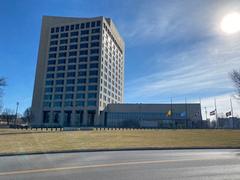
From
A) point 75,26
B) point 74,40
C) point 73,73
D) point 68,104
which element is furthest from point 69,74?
point 75,26

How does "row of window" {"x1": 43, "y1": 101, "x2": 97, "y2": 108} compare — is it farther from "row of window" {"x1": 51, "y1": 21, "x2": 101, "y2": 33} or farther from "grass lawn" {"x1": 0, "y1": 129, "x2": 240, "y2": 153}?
"grass lawn" {"x1": 0, "y1": 129, "x2": 240, "y2": 153}

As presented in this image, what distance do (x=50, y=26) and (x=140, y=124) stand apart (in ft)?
197

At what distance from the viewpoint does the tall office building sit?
9594 cm

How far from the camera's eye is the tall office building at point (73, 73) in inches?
3777

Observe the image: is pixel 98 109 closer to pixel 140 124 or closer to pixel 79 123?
pixel 79 123

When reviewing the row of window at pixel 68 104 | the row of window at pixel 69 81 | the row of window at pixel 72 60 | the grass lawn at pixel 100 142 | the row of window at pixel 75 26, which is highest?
the row of window at pixel 75 26

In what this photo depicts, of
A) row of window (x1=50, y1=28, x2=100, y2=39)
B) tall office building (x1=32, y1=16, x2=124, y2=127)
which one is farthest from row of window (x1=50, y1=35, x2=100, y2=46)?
row of window (x1=50, y1=28, x2=100, y2=39)

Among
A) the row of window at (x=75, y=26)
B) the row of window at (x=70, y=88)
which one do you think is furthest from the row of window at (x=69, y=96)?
the row of window at (x=75, y=26)

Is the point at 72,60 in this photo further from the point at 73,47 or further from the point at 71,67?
the point at 73,47

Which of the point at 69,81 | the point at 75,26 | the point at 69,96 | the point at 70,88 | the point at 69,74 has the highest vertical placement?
the point at 75,26

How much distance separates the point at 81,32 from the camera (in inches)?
4072

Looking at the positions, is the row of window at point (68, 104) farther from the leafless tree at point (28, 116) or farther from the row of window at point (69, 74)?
the row of window at point (69, 74)

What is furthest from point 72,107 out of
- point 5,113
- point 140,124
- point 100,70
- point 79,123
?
point 5,113

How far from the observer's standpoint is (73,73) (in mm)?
100312
